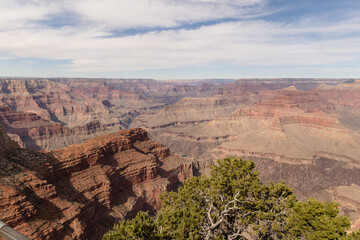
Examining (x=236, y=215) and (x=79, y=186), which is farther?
(x=79, y=186)

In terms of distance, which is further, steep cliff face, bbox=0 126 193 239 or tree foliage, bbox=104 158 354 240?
steep cliff face, bbox=0 126 193 239

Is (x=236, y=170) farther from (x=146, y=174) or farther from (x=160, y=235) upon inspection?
(x=146, y=174)

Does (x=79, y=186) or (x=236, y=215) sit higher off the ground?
(x=236, y=215)

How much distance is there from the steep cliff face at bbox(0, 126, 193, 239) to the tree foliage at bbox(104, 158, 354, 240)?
67.2 feet

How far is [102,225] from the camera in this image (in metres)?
46.0

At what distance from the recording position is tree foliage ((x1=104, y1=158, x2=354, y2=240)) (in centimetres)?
1903

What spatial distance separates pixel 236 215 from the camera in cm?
2364

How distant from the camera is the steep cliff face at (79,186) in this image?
33.7m

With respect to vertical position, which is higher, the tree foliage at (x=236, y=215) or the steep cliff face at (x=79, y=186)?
the tree foliage at (x=236, y=215)

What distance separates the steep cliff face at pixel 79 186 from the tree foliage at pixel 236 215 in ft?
67.2

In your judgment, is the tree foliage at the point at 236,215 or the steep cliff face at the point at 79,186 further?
the steep cliff face at the point at 79,186

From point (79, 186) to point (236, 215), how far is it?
127 ft

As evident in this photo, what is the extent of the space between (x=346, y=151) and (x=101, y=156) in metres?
160

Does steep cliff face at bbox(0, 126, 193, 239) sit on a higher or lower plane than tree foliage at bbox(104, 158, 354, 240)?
lower
